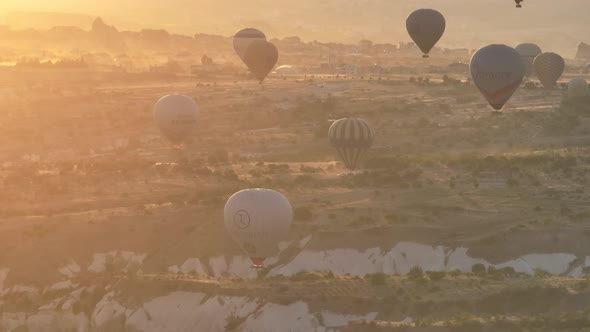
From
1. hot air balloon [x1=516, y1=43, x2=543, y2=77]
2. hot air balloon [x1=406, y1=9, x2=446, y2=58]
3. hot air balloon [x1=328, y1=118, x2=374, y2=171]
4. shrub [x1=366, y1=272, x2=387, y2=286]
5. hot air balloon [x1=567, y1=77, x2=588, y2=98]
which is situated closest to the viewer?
shrub [x1=366, y1=272, x2=387, y2=286]

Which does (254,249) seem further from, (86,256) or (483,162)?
(483,162)

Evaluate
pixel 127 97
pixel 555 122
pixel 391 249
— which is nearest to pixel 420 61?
pixel 127 97

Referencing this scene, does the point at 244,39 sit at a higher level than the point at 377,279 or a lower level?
higher

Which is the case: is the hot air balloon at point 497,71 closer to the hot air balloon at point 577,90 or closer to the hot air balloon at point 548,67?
the hot air balloon at point 577,90

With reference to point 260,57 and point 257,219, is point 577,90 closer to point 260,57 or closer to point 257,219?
point 260,57

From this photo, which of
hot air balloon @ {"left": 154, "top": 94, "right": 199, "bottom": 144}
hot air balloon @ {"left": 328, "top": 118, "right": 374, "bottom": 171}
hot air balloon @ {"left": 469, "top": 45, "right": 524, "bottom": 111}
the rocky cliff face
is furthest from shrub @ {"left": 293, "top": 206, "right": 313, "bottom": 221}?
hot air balloon @ {"left": 154, "top": 94, "right": 199, "bottom": 144}

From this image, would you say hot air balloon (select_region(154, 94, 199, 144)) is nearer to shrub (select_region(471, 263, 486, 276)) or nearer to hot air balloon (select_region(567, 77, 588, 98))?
shrub (select_region(471, 263, 486, 276))

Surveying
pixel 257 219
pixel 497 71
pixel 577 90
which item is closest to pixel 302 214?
pixel 257 219
